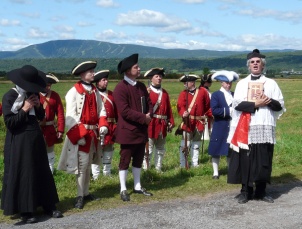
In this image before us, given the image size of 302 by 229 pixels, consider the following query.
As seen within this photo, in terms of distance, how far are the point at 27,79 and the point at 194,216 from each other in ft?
9.04

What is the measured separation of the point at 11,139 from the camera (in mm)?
6043

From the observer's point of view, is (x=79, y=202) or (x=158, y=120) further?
(x=158, y=120)

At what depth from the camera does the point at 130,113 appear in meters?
6.93

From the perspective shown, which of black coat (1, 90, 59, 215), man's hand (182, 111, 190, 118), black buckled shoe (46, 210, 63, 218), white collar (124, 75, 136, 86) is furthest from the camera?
man's hand (182, 111, 190, 118)

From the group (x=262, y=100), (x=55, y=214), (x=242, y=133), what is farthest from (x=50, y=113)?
(x=262, y=100)

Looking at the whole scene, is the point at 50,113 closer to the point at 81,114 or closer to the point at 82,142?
the point at 81,114

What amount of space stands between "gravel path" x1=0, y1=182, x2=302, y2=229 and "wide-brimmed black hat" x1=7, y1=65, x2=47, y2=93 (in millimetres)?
1685

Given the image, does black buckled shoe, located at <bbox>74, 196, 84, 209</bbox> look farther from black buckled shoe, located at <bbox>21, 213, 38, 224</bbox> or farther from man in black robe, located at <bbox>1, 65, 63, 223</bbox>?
black buckled shoe, located at <bbox>21, 213, 38, 224</bbox>

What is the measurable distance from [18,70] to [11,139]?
88 centimetres

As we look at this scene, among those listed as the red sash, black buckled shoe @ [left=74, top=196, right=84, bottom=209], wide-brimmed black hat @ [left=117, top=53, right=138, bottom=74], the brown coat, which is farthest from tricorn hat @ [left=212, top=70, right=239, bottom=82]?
black buckled shoe @ [left=74, top=196, right=84, bottom=209]

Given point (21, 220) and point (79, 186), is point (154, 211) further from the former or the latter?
point (21, 220)

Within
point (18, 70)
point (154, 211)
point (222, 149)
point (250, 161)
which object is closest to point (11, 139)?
point (18, 70)

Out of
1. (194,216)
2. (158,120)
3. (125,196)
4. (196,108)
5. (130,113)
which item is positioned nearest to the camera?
(194,216)

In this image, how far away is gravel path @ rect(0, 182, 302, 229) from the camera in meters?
5.74
